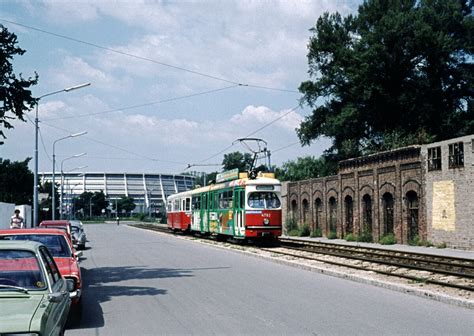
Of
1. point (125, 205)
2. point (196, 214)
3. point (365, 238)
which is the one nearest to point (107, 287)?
point (365, 238)

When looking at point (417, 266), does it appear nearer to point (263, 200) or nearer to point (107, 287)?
point (107, 287)

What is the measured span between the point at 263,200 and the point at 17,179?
73361mm

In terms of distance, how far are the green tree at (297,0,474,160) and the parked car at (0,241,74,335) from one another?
142ft

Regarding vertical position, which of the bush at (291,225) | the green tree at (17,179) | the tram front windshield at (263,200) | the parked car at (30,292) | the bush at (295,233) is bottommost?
the bush at (295,233)

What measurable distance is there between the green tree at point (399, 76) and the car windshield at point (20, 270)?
43.4 metres

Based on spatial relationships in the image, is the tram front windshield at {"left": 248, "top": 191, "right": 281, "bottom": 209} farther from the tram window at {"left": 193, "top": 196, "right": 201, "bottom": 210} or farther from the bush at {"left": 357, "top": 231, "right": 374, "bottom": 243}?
the tram window at {"left": 193, "top": 196, "right": 201, "bottom": 210}

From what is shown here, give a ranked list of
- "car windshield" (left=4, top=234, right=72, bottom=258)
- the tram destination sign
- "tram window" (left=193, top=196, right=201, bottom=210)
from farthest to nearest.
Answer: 1. "tram window" (left=193, top=196, right=201, bottom=210)
2. the tram destination sign
3. "car windshield" (left=4, top=234, right=72, bottom=258)

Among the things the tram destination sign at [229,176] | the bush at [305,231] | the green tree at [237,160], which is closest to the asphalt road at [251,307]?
the tram destination sign at [229,176]

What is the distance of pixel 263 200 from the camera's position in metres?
31.7

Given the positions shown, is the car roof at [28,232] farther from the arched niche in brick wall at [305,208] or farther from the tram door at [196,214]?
the arched niche in brick wall at [305,208]

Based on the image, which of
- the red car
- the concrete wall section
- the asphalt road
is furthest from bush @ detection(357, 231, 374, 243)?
the red car

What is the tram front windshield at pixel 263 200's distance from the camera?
103ft

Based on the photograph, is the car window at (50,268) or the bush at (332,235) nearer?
the car window at (50,268)

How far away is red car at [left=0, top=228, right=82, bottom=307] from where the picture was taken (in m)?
10.4
